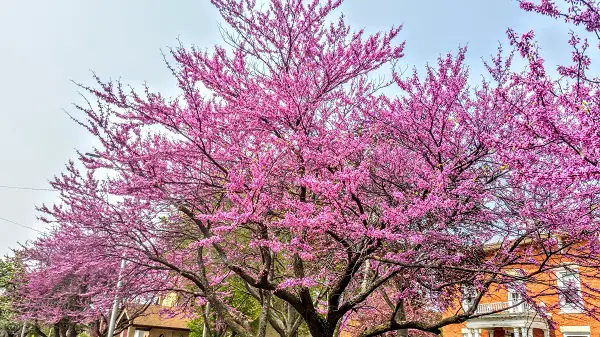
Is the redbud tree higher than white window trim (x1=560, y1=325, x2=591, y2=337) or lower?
higher

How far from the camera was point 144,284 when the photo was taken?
34.8 feet

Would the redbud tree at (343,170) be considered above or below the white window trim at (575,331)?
above

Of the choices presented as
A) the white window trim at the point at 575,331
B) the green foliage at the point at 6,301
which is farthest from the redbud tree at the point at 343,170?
the green foliage at the point at 6,301

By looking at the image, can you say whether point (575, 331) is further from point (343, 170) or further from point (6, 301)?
point (6, 301)

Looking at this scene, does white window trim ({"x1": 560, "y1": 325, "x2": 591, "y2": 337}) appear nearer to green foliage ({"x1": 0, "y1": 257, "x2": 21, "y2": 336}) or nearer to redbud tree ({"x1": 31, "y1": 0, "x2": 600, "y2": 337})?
redbud tree ({"x1": 31, "y1": 0, "x2": 600, "y2": 337})

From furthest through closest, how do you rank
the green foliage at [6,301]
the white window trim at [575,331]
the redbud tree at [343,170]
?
the green foliage at [6,301], the white window trim at [575,331], the redbud tree at [343,170]

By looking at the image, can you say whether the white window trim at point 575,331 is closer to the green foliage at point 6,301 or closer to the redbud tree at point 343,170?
the redbud tree at point 343,170

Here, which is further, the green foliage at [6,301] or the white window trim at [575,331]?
the green foliage at [6,301]

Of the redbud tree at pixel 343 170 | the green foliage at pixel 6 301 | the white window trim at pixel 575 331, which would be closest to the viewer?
the redbud tree at pixel 343 170

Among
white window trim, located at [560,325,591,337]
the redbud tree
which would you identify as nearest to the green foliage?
the redbud tree

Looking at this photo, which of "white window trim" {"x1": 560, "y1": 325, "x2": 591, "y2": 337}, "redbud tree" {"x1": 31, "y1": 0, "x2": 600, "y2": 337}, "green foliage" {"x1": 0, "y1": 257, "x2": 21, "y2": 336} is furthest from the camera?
"green foliage" {"x1": 0, "y1": 257, "x2": 21, "y2": 336}

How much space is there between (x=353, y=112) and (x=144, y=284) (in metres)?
7.43

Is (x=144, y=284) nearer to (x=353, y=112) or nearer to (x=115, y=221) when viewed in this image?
(x=115, y=221)

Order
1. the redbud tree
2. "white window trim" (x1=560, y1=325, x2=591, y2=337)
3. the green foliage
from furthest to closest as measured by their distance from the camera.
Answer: the green foliage < "white window trim" (x1=560, y1=325, x2=591, y2=337) < the redbud tree
